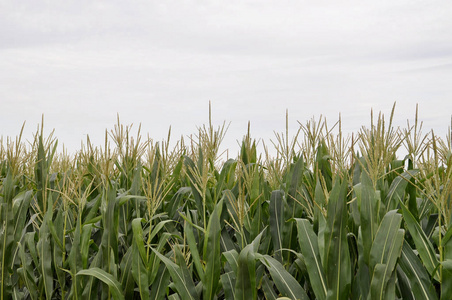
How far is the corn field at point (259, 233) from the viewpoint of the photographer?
215 cm

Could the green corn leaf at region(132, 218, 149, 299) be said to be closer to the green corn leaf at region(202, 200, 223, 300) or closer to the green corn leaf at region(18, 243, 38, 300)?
the green corn leaf at region(202, 200, 223, 300)

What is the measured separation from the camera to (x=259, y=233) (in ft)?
9.13

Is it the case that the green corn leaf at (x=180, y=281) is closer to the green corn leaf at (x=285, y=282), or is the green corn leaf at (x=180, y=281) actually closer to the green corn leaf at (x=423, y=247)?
the green corn leaf at (x=285, y=282)

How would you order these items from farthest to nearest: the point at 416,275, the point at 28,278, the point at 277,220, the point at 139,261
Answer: the point at 28,278, the point at 277,220, the point at 139,261, the point at 416,275

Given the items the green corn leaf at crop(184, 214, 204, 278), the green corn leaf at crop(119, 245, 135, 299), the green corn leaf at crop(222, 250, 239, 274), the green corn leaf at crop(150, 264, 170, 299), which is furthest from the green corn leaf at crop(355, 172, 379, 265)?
the green corn leaf at crop(119, 245, 135, 299)

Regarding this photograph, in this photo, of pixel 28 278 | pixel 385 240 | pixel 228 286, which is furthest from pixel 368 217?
pixel 28 278

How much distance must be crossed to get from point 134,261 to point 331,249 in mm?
1103

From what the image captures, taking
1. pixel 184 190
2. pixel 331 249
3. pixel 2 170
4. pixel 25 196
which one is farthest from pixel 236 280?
pixel 2 170

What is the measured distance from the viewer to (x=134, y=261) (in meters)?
2.57

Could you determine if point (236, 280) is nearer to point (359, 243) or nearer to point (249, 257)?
point (249, 257)

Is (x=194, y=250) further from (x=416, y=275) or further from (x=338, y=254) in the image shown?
(x=416, y=275)

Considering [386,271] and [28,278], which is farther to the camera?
[28,278]

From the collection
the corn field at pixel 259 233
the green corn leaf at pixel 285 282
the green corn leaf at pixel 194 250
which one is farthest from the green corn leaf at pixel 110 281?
the green corn leaf at pixel 285 282

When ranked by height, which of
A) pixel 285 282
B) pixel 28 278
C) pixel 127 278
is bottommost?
pixel 28 278
